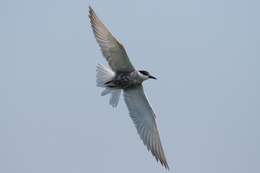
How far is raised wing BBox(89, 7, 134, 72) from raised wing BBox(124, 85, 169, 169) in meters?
0.81

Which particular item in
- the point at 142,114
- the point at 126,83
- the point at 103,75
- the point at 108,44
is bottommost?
the point at 142,114

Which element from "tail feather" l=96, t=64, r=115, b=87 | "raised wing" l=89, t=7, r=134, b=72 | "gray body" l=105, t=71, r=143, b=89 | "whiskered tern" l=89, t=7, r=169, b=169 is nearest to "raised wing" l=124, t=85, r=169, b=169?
"whiskered tern" l=89, t=7, r=169, b=169

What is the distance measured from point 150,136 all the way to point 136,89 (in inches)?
31.7

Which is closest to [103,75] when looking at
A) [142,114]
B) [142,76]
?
[142,76]

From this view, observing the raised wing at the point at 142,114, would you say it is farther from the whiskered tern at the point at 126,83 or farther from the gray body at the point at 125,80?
the gray body at the point at 125,80

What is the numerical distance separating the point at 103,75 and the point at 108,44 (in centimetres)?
54

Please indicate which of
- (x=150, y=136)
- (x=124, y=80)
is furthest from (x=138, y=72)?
(x=150, y=136)

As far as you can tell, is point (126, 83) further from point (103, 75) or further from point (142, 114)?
point (142, 114)

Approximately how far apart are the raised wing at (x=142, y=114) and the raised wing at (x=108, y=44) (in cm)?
81

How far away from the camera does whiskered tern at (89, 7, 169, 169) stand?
11266 mm

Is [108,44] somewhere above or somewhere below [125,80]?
above

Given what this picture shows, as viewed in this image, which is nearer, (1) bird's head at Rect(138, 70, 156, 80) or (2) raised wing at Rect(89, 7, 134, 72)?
(2) raised wing at Rect(89, 7, 134, 72)

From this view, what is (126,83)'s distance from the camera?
38.7ft

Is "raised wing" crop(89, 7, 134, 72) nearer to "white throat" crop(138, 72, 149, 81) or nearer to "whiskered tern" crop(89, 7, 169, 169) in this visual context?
"whiskered tern" crop(89, 7, 169, 169)
